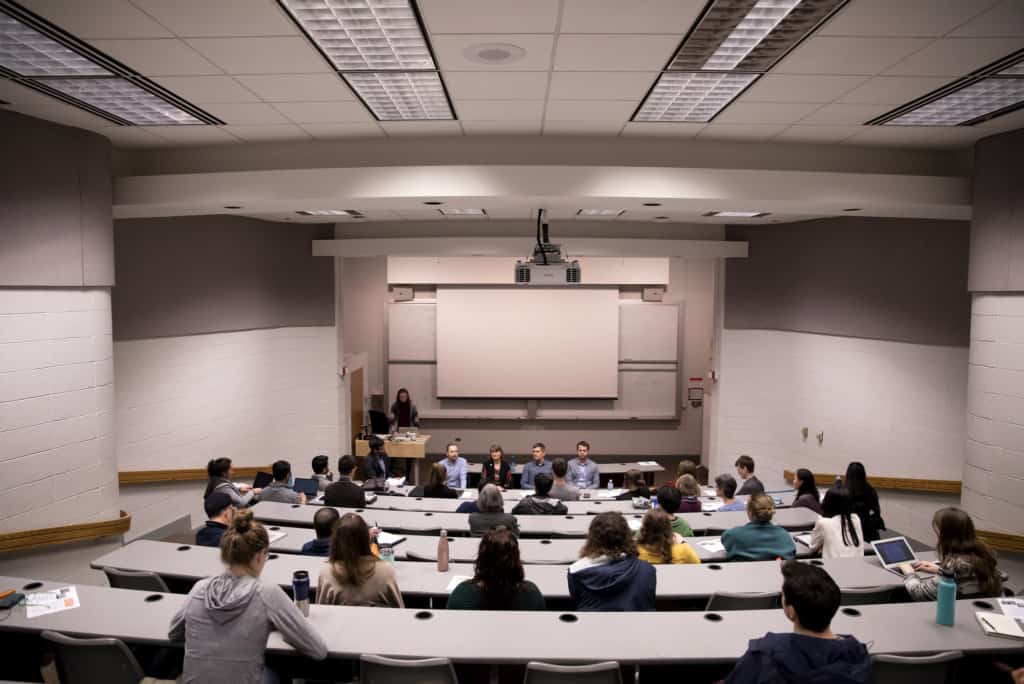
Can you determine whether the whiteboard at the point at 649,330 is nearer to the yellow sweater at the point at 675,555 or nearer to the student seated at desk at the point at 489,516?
the student seated at desk at the point at 489,516

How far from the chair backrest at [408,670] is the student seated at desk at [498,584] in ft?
1.75

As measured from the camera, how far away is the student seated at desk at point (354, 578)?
3008mm

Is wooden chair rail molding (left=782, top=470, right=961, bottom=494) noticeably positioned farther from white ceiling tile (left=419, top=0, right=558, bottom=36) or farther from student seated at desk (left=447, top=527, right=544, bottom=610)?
white ceiling tile (left=419, top=0, right=558, bottom=36)

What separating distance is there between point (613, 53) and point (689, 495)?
375 cm

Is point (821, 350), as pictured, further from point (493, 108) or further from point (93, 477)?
point (93, 477)

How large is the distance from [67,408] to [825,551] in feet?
17.9

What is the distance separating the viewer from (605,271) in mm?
10773

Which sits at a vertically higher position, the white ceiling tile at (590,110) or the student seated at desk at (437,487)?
the white ceiling tile at (590,110)

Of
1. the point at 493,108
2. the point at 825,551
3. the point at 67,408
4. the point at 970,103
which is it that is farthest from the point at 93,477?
the point at 970,103

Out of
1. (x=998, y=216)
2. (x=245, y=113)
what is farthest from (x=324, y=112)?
(x=998, y=216)

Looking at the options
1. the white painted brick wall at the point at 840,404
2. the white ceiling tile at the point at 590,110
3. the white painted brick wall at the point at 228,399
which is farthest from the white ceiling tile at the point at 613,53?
the white painted brick wall at the point at 228,399

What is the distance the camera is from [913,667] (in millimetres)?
2523

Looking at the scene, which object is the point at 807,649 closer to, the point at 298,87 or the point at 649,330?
the point at 298,87

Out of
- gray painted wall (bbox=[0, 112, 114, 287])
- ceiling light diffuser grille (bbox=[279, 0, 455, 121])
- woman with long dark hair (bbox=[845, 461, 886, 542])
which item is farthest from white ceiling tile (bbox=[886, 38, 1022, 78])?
gray painted wall (bbox=[0, 112, 114, 287])
